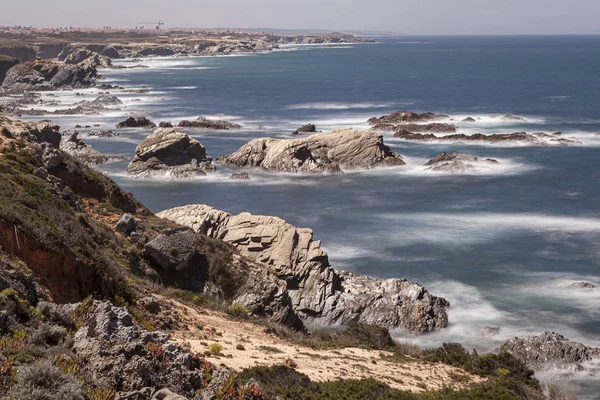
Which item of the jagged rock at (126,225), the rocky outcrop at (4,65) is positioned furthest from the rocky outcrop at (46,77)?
the jagged rock at (126,225)

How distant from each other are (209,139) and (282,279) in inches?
1666

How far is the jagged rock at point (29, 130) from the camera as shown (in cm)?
3736

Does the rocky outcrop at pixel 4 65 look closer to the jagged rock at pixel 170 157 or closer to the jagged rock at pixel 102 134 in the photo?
the jagged rock at pixel 102 134

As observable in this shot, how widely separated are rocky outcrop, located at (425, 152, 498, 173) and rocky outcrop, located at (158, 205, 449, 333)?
90.2 feet

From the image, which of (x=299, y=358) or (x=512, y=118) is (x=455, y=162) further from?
(x=299, y=358)

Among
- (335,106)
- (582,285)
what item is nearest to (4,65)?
(335,106)

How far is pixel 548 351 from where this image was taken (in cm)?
2208

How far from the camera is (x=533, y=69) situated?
15388cm

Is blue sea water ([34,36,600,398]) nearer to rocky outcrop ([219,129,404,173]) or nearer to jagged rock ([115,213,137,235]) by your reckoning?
rocky outcrop ([219,129,404,173])

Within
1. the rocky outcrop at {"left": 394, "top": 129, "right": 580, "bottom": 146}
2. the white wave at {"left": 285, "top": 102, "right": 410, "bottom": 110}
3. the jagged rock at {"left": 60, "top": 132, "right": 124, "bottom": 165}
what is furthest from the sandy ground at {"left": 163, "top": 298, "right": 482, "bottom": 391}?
the white wave at {"left": 285, "top": 102, "right": 410, "bottom": 110}

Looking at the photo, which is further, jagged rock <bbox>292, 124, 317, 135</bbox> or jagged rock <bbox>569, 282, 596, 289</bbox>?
jagged rock <bbox>292, 124, 317, 135</bbox>

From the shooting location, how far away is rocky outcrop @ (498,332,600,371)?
21.7 m

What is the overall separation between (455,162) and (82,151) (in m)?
31.0

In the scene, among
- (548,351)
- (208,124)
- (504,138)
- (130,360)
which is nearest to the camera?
(130,360)
